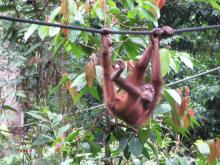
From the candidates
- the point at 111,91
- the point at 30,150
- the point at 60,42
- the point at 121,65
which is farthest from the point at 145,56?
the point at 30,150

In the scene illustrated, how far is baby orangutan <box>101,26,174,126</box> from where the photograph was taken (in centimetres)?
270

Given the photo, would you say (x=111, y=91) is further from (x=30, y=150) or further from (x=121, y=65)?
(x=30, y=150)

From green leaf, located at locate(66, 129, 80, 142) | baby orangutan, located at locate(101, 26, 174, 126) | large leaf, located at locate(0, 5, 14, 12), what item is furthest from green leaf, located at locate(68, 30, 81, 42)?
large leaf, located at locate(0, 5, 14, 12)

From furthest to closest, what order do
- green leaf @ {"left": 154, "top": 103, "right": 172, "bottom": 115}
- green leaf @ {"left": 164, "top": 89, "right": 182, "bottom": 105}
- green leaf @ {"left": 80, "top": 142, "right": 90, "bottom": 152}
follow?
green leaf @ {"left": 80, "top": 142, "right": 90, "bottom": 152}
green leaf @ {"left": 154, "top": 103, "right": 172, "bottom": 115}
green leaf @ {"left": 164, "top": 89, "right": 182, "bottom": 105}

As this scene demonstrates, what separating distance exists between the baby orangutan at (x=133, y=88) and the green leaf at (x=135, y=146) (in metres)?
0.12

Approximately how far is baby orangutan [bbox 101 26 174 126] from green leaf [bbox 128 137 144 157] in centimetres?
12

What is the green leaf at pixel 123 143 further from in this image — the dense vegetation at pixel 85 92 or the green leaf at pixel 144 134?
the green leaf at pixel 144 134

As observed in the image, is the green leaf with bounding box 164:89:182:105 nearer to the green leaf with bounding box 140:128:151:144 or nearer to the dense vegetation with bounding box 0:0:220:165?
the dense vegetation with bounding box 0:0:220:165

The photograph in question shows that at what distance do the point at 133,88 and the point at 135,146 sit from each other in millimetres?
390

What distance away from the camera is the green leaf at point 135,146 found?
281 cm

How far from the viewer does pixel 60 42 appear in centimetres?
305

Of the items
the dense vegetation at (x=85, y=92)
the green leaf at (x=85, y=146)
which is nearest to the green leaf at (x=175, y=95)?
the dense vegetation at (x=85, y=92)

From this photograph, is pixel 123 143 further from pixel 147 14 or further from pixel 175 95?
pixel 147 14

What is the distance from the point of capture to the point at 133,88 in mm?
2918
